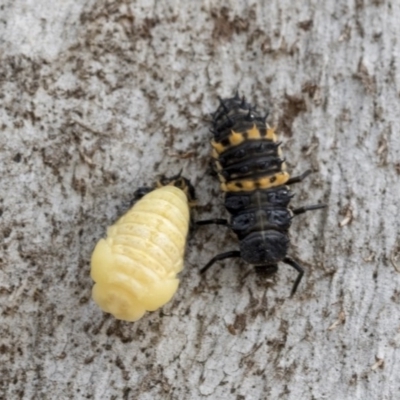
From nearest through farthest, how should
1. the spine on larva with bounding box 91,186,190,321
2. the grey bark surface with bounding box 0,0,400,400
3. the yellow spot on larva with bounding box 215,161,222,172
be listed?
the spine on larva with bounding box 91,186,190,321
the grey bark surface with bounding box 0,0,400,400
the yellow spot on larva with bounding box 215,161,222,172

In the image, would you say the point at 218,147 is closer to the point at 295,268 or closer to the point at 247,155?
the point at 247,155

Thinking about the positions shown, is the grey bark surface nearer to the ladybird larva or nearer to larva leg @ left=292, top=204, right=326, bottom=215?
larva leg @ left=292, top=204, right=326, bottom=215

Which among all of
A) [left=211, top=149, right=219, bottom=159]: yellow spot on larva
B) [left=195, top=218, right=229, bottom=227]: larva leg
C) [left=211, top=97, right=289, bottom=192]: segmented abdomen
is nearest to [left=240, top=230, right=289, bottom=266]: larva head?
[left=195, top=218, right=229, bottom=227]: larva leg

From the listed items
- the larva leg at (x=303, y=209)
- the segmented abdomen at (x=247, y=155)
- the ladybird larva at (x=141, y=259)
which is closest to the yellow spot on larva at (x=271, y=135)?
the segmented abdomen at (x=247, y=155)

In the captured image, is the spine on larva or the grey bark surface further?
the grey bark surface

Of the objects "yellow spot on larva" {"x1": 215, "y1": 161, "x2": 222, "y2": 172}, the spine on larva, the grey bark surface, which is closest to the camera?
the spine on larva

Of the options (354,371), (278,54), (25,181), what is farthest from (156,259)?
(278,54)

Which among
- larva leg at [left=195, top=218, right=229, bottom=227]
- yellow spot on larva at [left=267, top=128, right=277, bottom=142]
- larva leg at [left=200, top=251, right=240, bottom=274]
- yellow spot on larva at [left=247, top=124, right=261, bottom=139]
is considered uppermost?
yellow spot on larva at [left=267, top=128, right=277, bottom=142]
